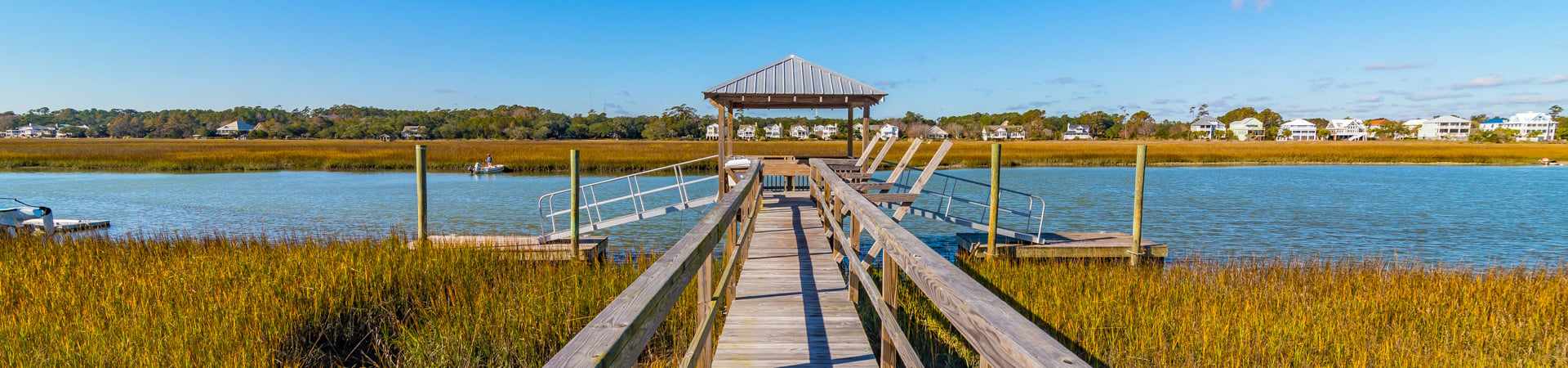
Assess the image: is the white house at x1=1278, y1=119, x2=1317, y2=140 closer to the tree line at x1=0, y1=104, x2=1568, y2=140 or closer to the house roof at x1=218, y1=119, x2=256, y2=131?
the tree line at x1=0, y1=104, x2=1568, y2=140

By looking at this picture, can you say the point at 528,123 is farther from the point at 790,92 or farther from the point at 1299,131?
the point at 1299,131

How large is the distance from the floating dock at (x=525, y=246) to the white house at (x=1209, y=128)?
13996cm

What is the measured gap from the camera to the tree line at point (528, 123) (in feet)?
340

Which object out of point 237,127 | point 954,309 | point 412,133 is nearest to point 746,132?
point 412,133

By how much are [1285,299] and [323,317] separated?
8.09 m

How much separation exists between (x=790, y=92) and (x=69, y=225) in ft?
44.9

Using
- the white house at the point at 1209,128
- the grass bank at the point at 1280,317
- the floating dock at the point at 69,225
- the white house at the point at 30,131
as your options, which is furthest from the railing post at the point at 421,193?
the white house at the point at 30,131

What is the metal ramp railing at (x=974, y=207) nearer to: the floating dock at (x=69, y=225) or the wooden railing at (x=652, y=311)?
the wooden railing at (x=652, y=311)

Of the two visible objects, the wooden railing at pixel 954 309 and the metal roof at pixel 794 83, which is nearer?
the wooden railing at pixel 954 309

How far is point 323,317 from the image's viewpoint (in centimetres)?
571

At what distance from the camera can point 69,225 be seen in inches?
527

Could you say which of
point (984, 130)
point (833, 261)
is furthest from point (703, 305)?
point (984, 130)

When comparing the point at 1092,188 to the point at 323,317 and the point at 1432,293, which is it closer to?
the point at 1432,293

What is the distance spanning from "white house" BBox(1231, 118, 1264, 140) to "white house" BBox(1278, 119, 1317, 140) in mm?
3465
